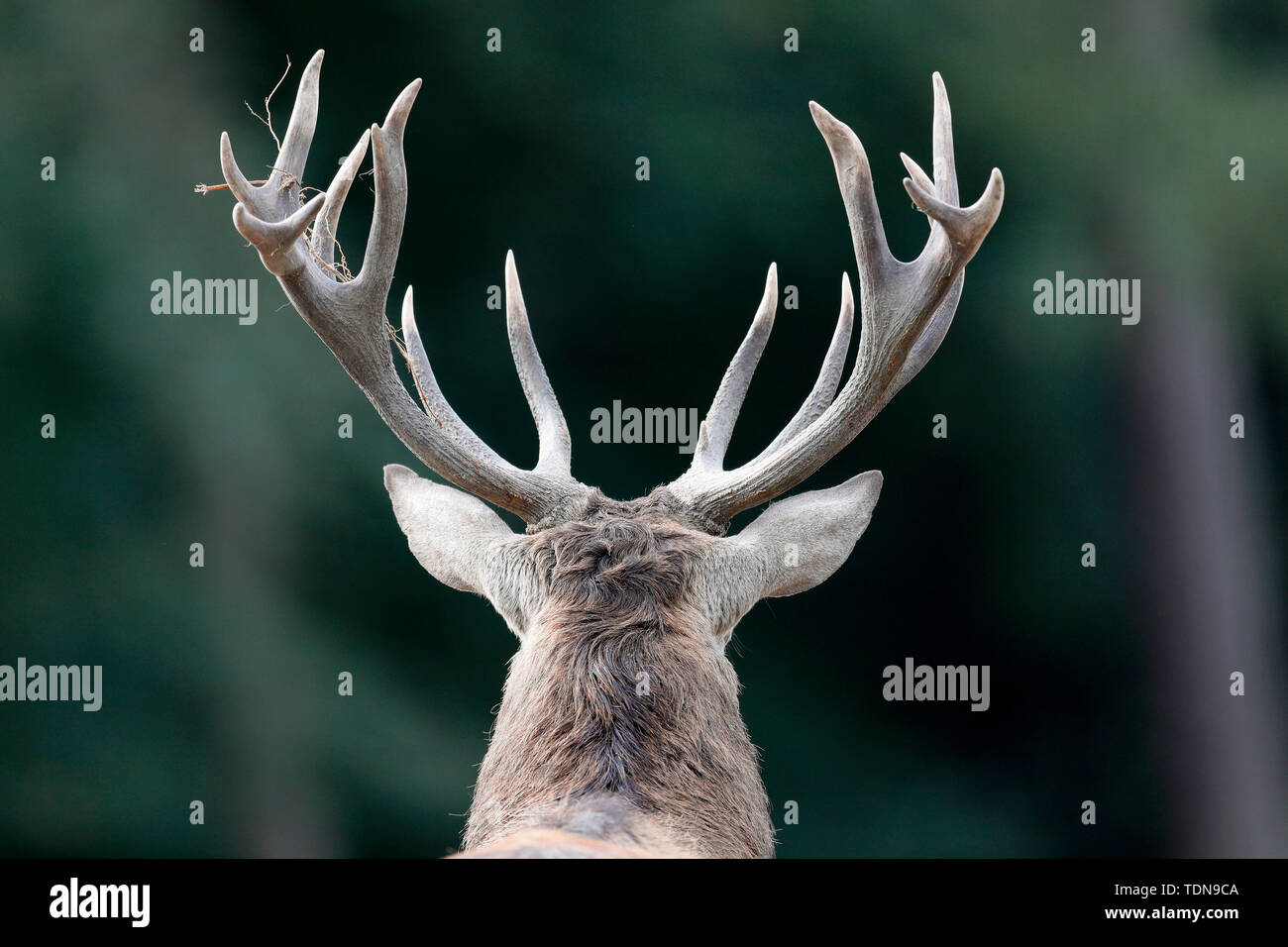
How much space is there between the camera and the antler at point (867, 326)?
8.12 feet

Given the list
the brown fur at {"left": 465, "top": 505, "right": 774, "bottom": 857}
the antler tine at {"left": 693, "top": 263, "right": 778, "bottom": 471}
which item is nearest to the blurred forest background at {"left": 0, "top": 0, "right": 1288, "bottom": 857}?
the antler tine at {"left": 693, "top": 263, "right": 778, "bottom": 471}

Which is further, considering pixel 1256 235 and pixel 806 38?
pixel 806 38

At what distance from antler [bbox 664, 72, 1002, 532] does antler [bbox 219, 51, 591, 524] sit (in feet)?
1.06

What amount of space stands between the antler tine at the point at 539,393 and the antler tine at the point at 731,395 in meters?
0.31

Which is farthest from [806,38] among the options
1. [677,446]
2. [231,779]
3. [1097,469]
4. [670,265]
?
[231,779]

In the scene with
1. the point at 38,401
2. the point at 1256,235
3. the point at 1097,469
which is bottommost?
the point at 1097,469

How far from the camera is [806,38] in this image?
4.91 m

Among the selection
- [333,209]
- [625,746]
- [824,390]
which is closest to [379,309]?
[333,209]

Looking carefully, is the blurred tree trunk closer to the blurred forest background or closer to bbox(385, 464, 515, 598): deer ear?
the blurred forest background

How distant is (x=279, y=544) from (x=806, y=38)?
288 centimetres

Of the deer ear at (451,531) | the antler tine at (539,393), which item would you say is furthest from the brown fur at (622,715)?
the antler tine at (539,393)

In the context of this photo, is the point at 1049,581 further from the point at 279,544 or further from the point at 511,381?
the point at 279,544

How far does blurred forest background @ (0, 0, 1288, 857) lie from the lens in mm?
4711
